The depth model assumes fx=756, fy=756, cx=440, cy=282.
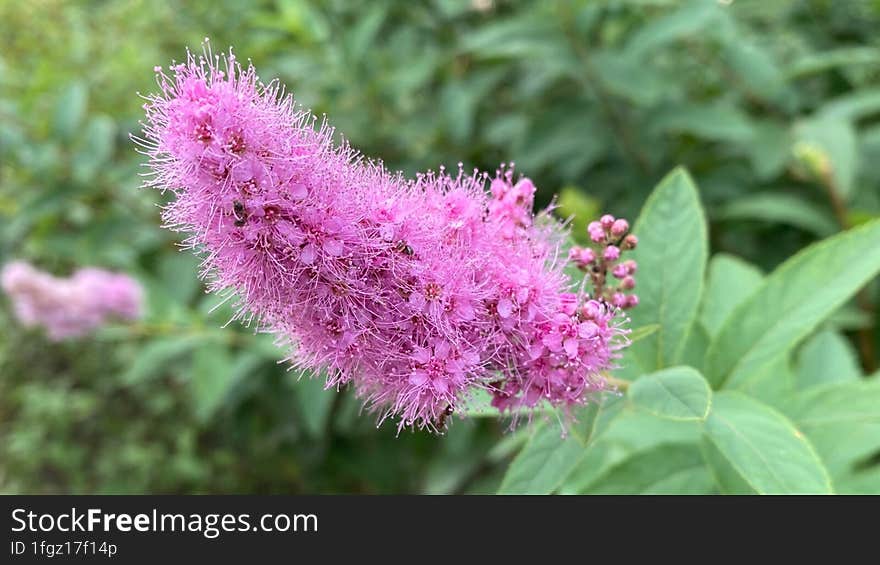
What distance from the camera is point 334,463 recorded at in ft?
12.5

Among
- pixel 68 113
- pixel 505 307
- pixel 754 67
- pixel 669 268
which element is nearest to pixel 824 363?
pixel 669 268

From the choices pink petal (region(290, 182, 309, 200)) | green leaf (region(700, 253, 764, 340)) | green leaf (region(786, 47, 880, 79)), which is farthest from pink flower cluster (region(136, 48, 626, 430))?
green leaf (region(786, 47, 880, 79))

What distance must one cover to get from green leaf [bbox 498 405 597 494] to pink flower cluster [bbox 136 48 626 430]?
0.25 feet

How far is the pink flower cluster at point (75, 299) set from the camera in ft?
11.3

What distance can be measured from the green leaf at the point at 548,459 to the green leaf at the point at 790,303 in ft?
1.22

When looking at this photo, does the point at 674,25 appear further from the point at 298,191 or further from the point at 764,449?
the point at 298,191

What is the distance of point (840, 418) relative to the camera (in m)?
1.55

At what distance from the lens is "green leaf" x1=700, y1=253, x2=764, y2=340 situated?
6.42 ft

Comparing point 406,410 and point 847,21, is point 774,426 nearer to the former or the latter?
point 406,410

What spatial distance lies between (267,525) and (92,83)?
3402 mm

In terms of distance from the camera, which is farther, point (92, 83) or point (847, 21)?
point (92, 83)

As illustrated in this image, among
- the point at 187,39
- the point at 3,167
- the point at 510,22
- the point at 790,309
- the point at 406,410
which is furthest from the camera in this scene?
the point at 187,39

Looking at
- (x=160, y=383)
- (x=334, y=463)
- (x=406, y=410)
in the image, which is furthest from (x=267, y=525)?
(x=160, y=383)

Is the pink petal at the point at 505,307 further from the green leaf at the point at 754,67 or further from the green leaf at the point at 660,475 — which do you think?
the green leaf at the point at 754,67
